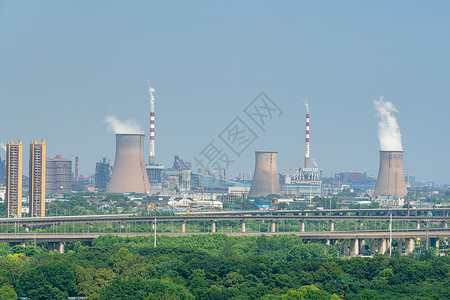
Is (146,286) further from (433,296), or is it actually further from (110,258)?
(433,296)

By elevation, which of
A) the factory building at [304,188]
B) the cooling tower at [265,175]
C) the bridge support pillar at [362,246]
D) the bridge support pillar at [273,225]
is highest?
the cooling tower at [265,175]

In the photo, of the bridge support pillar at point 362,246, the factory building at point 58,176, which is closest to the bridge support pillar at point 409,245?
the bridge support pillar at point 362,246

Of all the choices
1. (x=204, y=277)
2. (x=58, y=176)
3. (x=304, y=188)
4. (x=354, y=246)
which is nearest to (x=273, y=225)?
(x=354, y=246)

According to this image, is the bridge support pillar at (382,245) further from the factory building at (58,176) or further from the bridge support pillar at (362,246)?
the factory building at (58,176)

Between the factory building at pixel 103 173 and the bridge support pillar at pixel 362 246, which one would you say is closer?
the bridge support pillar at pixel 362 246

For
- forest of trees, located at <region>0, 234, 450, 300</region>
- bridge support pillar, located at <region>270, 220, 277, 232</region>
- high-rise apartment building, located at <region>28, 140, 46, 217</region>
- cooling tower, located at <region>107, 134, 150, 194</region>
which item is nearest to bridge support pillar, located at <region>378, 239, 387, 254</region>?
bridge support pillar, located at <region>270, 220, 277, 232</region>

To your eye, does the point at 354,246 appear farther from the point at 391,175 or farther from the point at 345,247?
the point at 391,175
